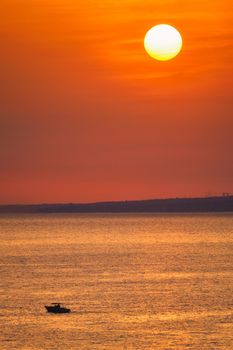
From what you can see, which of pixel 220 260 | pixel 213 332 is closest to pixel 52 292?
pixel 213 332

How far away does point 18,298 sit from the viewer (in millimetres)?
101875

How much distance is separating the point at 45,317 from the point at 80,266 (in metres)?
62.0

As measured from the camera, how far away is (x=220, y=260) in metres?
164

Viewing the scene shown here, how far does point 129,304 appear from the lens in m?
95.2

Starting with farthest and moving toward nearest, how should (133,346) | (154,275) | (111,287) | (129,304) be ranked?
(154,275)
(111,287)
(129,304)
(133,346)

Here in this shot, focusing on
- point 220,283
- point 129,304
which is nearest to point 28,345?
point 129,304

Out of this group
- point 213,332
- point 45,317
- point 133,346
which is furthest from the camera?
point 45,317

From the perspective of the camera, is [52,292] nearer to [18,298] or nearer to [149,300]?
[18,298]

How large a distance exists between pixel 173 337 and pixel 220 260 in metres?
88.1

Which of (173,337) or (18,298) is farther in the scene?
(18,298)

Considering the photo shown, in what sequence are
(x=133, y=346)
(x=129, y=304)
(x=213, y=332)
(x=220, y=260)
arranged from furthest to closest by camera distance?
(x=220, y=260), (x=129, y=304), (x=213, y=332), (x=133, y=346)

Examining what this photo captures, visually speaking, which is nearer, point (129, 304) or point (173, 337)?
point (173, 337)

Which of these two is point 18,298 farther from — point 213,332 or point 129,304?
point 213,332

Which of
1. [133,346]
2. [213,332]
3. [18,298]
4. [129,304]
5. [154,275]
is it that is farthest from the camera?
[154,275]
